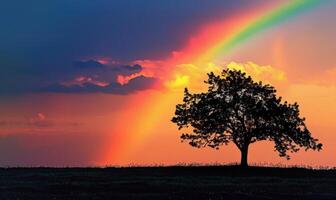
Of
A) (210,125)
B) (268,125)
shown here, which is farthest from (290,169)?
(210,125)

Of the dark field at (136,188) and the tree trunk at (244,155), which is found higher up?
the tree trunk at (244,155)

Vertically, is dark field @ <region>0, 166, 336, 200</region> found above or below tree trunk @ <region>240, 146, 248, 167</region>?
below

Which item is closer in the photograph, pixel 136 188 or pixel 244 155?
pixel 136 188

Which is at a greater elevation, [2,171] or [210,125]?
[210,125]

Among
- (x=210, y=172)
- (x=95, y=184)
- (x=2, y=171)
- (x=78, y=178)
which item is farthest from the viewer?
(x=210, y=172)

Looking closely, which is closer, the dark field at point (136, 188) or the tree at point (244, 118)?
the dark field at point (136, 188)

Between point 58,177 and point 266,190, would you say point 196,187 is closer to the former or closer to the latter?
point 266,190

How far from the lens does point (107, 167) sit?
65.6m

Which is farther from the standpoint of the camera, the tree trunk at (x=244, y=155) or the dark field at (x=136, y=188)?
the tree trunk at (x=244, y=155)

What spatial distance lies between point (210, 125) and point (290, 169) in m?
10.3

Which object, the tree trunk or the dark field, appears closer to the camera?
Result: the dark field

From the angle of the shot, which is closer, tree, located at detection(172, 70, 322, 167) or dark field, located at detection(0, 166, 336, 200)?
dark field, located at detection(0, 166, 336, 200)

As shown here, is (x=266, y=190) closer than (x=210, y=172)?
Yes

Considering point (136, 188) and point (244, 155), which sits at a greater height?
point (244, 155)
